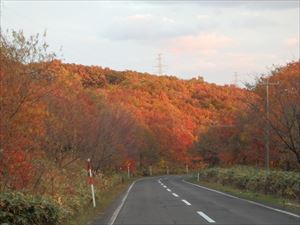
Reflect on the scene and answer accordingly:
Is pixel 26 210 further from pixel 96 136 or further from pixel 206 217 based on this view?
pixel 96 136

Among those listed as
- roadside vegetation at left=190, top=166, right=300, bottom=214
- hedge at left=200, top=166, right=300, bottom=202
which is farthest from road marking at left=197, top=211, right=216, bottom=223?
hedge at left=200, top=166, right=300, bottom=202

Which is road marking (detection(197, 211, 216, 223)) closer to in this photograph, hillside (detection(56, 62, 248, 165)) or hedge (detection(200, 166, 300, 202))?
hedge (detection(200, 166, 300, 202))

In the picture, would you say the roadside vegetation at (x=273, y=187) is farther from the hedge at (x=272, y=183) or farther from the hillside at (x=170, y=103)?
the hillside at (x=170, y=103)

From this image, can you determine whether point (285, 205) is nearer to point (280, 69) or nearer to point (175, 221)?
point (175, 221)

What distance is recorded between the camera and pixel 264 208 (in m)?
17.8

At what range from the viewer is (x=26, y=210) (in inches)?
441

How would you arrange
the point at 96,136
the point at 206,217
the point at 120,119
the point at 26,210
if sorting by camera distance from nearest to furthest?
the point at 26,210 → the point at 206,217 → the point at 96,136 → the point at 120,119

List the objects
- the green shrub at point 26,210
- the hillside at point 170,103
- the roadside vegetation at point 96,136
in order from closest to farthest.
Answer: the green shrub at point 26,210, the roadside vegetation at point 96,136, the hillside at point 170,103

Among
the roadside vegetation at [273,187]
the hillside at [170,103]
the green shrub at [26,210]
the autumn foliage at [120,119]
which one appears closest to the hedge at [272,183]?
the roadside vegetation at [273,187]

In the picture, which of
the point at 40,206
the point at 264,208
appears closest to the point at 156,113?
the point at 264,208

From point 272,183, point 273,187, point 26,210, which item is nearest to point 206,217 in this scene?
point 26,210

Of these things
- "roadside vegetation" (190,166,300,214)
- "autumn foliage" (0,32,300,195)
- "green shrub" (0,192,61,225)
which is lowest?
"roadside vegetation" (190,166,300,214)

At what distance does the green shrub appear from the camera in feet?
35.1

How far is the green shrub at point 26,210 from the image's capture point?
35.1 feet
